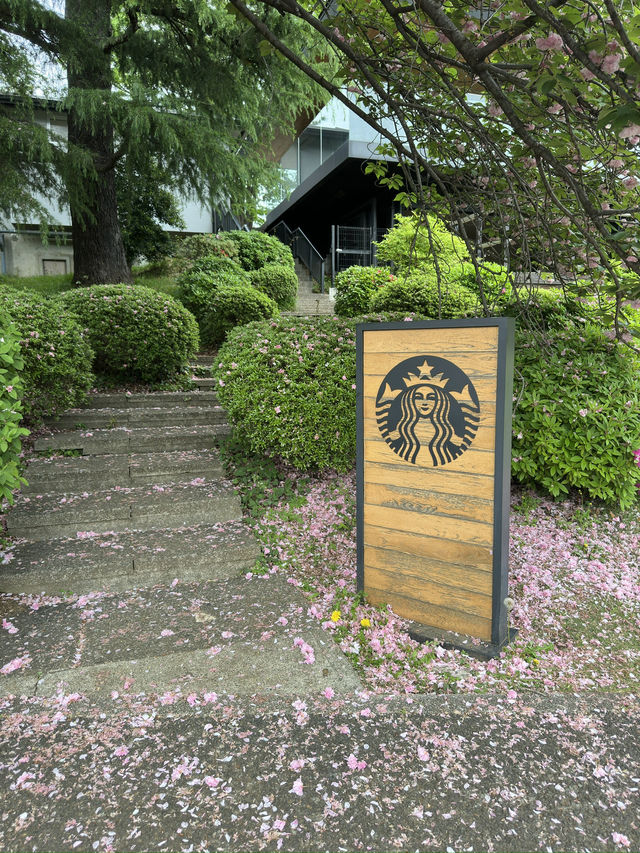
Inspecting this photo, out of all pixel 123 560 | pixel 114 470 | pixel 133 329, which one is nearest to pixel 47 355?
pixel 114 470

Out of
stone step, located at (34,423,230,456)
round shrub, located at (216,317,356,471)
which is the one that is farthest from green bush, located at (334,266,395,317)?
round shrub, located at (216,317,356,471)

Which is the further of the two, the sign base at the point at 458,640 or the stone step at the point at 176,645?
the sign base at the point at 458,640

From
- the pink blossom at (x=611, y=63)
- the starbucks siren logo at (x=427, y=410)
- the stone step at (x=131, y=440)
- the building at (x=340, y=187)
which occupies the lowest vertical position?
the stone step at (x=131, y=440)

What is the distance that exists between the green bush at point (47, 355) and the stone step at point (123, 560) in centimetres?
142

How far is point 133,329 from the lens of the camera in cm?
537

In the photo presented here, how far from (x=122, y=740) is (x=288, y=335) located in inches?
111

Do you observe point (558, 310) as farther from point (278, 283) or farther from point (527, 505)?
point (278, 283)

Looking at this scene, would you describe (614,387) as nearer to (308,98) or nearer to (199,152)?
(199,152)

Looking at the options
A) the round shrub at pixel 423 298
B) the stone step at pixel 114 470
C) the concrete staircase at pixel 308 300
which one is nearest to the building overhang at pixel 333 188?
the concrete staircase at pixel 308 300

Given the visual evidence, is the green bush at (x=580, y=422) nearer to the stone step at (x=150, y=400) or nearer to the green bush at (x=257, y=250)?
the stone step at (x=150, y=400)

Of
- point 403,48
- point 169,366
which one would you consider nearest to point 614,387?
point 403,48

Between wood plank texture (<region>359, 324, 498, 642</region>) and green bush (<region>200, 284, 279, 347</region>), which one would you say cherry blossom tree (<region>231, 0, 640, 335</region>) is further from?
green bush (<region>200, 284, 279, 347</region>)

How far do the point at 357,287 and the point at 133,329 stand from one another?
4.30 metres

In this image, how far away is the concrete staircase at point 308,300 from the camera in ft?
31.8
